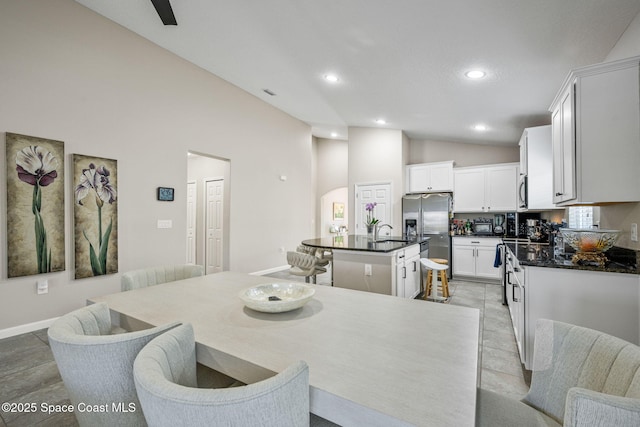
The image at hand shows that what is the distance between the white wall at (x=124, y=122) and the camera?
2.93m

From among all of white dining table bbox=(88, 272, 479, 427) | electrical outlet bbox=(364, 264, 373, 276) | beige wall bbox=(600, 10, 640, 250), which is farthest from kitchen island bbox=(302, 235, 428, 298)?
beige wall bbox=(600, 10, 640, 250)

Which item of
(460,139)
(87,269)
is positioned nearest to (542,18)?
(460,139)

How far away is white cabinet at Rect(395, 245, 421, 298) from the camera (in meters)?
3.31

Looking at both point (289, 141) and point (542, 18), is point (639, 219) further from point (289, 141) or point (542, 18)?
point (289, 141)

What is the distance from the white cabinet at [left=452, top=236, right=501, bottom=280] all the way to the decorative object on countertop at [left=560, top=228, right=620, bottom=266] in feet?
10.8

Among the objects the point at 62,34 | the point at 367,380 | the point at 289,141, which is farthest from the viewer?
the point at 289,141

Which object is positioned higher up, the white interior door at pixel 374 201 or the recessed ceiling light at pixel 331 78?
the recessed ceiling light at pixel 331 78

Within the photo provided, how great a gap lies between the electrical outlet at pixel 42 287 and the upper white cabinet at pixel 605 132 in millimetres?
4946

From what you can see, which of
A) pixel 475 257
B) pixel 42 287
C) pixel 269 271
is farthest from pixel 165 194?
pixel 475 257

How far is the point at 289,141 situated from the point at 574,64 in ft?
17.1

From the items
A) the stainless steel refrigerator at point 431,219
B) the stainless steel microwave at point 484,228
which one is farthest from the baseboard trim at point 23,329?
the stainless steel microwave at point 484,228

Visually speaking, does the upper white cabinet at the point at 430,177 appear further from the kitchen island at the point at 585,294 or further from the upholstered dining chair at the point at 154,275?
the upholstered dining chair at the point at 154,275

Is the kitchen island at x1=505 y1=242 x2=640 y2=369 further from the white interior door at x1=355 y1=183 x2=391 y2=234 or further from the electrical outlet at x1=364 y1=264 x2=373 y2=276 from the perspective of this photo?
the white interior door at x1=355 y1=183 x2=391 y2=234

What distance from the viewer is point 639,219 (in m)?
1.94
